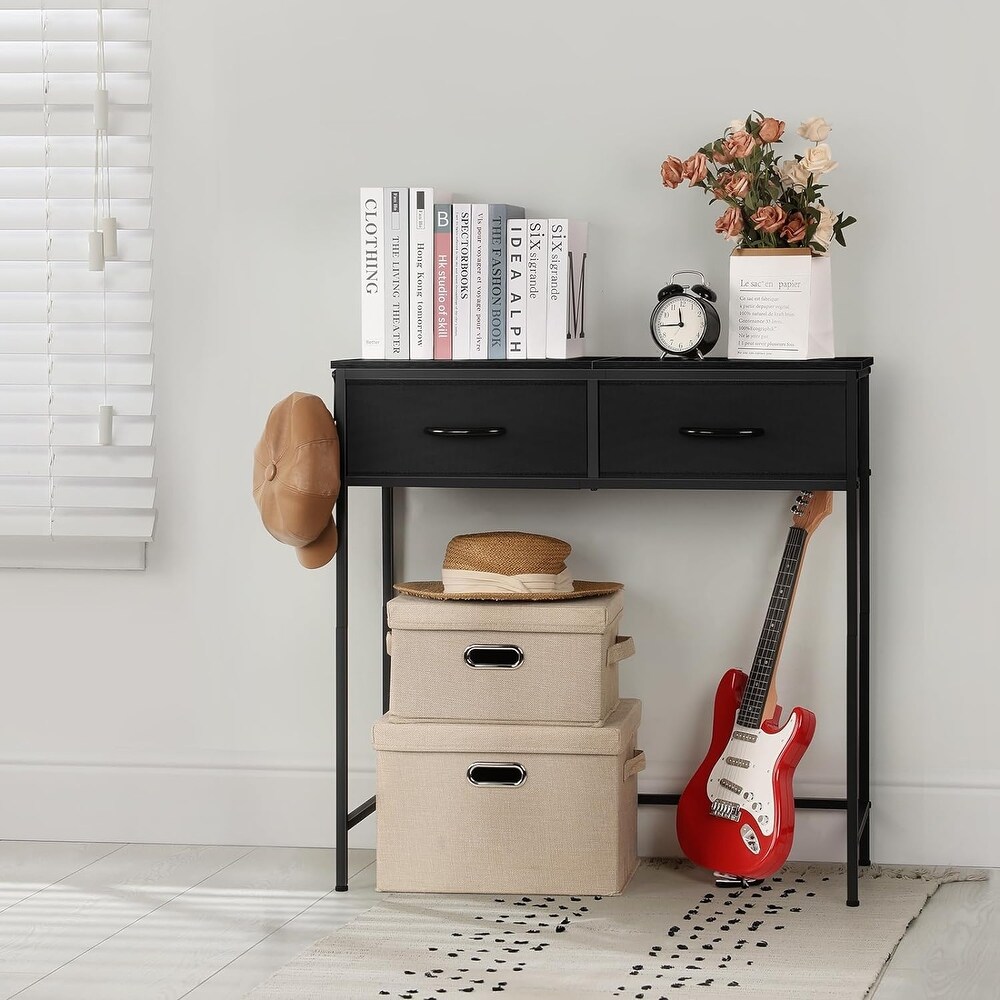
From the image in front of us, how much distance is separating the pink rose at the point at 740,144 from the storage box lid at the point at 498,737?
3.33 ft

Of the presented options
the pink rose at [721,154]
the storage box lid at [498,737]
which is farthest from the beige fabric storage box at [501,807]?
the pink rose at [721,154]

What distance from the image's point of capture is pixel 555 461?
2.44 meters

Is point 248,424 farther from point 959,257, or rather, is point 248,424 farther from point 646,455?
point 959,257

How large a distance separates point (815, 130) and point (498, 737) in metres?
1.19

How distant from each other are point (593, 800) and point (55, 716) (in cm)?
118

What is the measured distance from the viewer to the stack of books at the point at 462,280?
2.50 metres

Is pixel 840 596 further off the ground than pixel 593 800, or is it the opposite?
pixel 840 596

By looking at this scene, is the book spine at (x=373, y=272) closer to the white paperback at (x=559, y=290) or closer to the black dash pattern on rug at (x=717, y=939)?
the white paperback at (x=559, y=290)


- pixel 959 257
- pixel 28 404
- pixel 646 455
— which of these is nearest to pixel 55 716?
pixel 28 404

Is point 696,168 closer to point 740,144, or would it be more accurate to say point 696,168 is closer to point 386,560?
point 740,144

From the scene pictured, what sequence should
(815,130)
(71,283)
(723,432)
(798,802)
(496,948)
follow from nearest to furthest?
(496,948)
(723,432)
(815,130)
(798,802)
(71,283)

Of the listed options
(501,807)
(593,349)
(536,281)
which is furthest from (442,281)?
(501,807)

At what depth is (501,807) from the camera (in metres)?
2.48

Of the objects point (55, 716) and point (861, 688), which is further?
point (55, 716)
